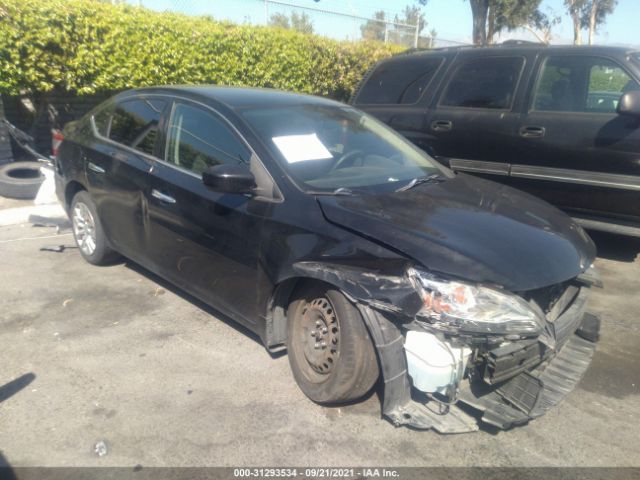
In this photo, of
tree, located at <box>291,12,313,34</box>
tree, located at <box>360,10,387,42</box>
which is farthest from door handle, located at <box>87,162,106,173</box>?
tree, located at <box>360,10,387,42</box>

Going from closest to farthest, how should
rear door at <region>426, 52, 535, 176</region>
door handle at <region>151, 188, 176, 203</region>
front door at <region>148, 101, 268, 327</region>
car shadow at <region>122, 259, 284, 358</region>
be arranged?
front door at <region>148, 101, 268, 327</region> → door handle at <region>151, 188, 176, 203</region> → car shadow at <region>122, 259, 284, 358</region> → rear door at <region>426, 52, 535, 176</region>

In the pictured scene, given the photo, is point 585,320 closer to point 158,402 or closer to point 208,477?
point 208,477

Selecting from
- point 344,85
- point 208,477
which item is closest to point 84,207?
point 208,477

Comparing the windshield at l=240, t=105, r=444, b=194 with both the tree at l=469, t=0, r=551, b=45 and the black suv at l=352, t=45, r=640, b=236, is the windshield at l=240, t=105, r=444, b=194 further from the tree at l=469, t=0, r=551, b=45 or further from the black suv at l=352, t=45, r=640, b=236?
the tree at l=469, t=0, r=551, b=45

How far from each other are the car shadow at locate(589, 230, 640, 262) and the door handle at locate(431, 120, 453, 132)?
188 cm

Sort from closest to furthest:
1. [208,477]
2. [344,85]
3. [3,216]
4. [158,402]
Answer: [208,477], [158,402], [3,216], [344,85]

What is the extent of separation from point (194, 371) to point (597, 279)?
97.4 inches

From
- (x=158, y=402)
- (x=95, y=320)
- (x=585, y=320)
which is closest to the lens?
(x=158, y=402)

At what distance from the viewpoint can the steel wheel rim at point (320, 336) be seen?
297cm

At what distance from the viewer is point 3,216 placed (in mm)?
Answer: 6273

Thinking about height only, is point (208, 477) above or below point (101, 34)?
below

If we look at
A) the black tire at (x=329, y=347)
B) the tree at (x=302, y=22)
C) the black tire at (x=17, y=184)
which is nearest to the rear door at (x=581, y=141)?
the black tire at (x=329, y=347)

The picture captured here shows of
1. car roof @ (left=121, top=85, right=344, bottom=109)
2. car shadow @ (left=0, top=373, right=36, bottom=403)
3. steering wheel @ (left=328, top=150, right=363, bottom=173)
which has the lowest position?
car shadow @ (left=0, top=373, right=36, bottom=403)

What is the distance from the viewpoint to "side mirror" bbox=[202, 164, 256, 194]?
10.3 ft
